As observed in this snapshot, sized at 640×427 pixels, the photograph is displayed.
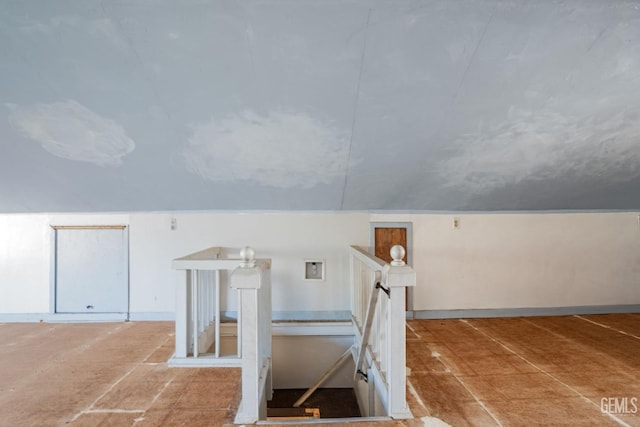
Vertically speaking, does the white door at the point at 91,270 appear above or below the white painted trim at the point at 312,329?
above

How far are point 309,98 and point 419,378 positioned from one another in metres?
2.65

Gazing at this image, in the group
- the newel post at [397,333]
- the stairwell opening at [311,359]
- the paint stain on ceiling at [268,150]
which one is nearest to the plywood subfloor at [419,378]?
the newel post at [397,333]

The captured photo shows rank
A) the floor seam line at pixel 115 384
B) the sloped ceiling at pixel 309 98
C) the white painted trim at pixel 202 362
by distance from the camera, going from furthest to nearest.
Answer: the white painted trim at pixel 202 362, the floor seam line at pixel 115 384, the sloped ceiling at pixel 309 98

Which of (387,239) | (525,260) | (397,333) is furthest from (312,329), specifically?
(525,260)

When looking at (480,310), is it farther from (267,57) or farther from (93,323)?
(93,323)

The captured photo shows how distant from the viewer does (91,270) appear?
4.55m

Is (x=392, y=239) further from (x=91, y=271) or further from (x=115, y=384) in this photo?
(x=91, y=271)

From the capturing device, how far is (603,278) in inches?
193

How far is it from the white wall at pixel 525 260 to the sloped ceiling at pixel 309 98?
4.31ft

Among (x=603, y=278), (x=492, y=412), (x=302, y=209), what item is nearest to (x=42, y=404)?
(x=302, y=209)

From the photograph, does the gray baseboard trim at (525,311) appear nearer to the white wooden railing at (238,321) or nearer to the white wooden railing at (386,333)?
the white wooden railing at (386,333)

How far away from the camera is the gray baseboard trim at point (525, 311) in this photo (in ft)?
15.5

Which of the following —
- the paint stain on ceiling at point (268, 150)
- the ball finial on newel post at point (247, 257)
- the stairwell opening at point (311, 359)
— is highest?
the paint stain on ceiling at point (268, 150)

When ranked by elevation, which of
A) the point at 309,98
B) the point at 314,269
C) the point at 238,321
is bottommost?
the point at 238,321
